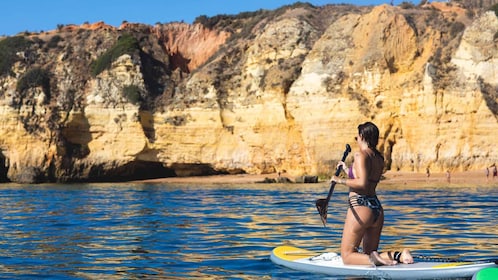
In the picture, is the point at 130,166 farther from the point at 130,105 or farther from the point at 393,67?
the point at 393,67

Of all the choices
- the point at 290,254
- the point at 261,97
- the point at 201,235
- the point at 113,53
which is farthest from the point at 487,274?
the point at 113,53

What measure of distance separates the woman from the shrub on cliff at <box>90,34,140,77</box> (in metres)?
41.4

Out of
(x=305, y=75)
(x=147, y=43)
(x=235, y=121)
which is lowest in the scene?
(x=235, y=121)

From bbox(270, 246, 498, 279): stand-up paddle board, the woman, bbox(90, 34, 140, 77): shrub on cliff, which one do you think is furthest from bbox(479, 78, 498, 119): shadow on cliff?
the woman

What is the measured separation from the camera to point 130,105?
46.0 m

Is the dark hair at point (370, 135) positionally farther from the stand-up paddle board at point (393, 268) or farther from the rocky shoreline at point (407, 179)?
the rocky shoreline at point (407, 179)

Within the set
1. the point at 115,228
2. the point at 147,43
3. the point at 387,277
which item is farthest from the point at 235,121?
the point at 387,277

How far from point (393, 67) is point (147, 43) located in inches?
841

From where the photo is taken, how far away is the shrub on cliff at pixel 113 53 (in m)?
48.6

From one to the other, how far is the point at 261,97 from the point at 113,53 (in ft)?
39.6

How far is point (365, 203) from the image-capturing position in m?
8.62

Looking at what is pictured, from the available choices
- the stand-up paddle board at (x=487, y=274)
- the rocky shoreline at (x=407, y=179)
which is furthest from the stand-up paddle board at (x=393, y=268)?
the rocky shoreline at (x=407, y=179)

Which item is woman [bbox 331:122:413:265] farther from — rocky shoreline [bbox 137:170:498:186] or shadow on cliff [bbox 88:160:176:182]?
shadow on cliff [bbox 88:160:176:182]

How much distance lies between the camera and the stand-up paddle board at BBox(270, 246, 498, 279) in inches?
319
